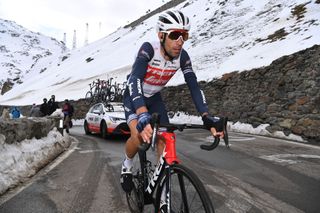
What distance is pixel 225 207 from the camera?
439cm

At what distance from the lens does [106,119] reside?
541 inches

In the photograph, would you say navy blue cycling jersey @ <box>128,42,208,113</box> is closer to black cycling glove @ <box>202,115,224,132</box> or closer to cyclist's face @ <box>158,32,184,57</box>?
cyclist's face @ <box>158,32,184,57</box>

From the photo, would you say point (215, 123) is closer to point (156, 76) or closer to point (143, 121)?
point (143, 121)

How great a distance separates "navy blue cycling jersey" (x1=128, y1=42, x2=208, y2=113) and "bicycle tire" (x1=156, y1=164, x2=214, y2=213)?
29.4 inches

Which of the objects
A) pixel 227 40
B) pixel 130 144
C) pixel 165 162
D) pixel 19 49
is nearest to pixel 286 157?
pixel 130 144

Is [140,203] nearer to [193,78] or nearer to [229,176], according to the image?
[193,78]

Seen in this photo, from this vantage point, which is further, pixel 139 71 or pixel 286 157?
pixel 286 157

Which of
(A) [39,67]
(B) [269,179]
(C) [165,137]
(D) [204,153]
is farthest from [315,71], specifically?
(A) [39,67]

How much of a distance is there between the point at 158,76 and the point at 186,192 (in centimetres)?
133

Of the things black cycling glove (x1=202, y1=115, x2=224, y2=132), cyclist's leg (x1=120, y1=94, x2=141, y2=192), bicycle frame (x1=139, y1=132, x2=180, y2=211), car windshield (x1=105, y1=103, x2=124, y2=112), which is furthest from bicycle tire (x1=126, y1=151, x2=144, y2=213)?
car windshield (x1=105, y1=103, x2=124, y2=112)

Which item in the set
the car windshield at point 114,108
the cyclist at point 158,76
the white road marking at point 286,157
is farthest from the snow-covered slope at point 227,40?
the cyclist at point 158,76

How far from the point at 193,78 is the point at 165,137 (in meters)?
0.90

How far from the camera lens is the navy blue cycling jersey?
133 inches

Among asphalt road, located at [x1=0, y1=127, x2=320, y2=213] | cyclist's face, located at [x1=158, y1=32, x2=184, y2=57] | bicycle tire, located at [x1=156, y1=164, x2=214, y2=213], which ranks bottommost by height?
asphalt road, located at [x1=0, y1=127, x2=320, y2=213]
